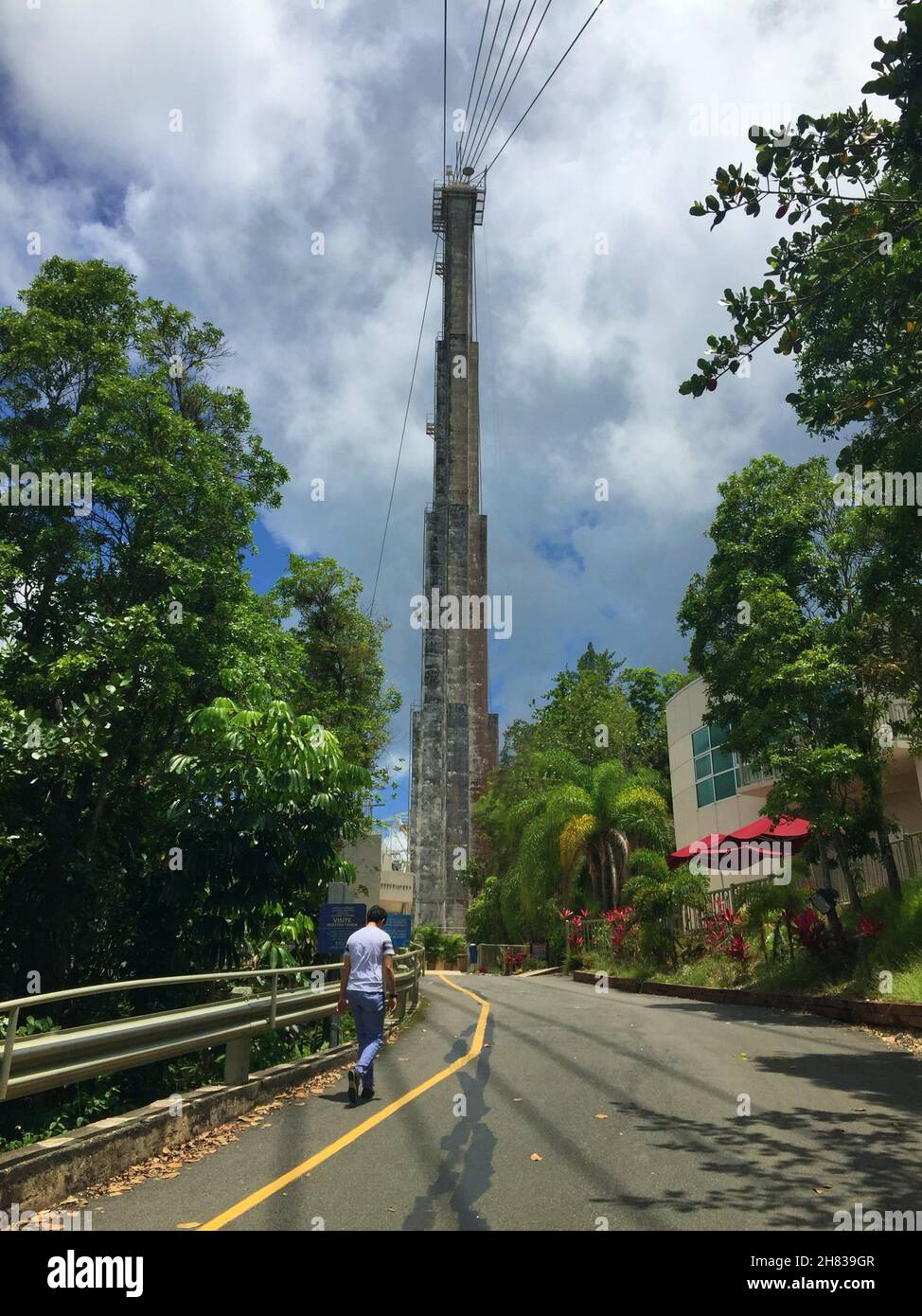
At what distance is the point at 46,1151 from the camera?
5.98 metres

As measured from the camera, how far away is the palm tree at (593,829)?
3509 cm

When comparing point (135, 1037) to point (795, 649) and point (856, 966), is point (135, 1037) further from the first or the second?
point (795, 649)

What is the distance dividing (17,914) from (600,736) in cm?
2882

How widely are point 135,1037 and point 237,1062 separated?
189cm

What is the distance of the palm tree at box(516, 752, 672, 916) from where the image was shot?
115 ft

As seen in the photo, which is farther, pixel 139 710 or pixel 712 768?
pixel 712 768

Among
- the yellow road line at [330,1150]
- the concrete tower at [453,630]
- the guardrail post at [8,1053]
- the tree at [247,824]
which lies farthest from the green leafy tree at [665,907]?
the concrete tower at [453,630]

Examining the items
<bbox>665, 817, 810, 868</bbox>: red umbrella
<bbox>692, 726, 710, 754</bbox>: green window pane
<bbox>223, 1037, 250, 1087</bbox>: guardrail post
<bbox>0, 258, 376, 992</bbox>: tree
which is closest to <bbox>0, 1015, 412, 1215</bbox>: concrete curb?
<bbox>223, 1037, 250, 1087</bbox>: guardrail post

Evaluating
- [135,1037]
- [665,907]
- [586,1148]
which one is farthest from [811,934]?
[135,1037]

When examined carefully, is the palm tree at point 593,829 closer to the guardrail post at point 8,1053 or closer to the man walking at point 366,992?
the man walking at point 366,992

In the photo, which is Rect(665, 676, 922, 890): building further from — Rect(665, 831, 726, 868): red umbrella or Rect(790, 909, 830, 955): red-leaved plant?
Rect(790, 909, 830, 955): red-leaved plant

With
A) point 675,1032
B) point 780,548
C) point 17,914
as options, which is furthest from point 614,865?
point 17,914

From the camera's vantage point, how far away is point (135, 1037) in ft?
24.5
